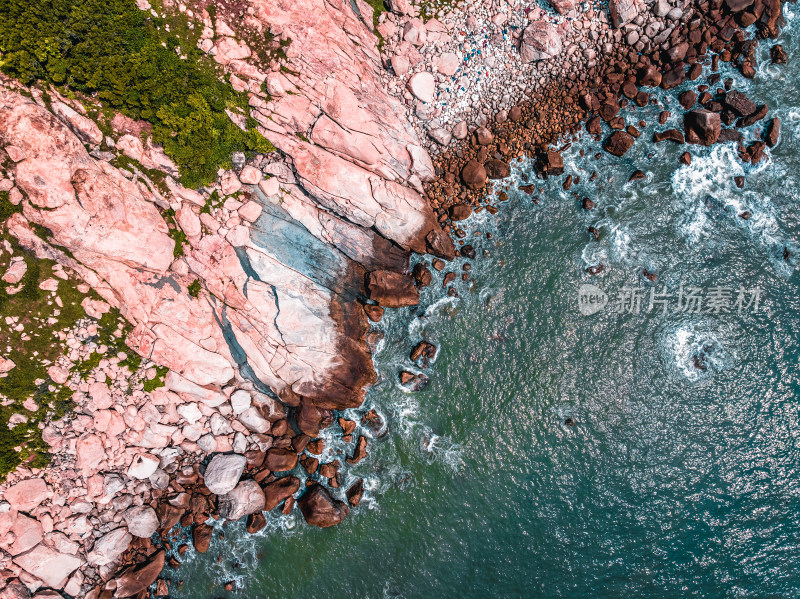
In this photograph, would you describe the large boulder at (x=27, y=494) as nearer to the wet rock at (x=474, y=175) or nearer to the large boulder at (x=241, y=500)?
the large boulder at (x=241, y=500)

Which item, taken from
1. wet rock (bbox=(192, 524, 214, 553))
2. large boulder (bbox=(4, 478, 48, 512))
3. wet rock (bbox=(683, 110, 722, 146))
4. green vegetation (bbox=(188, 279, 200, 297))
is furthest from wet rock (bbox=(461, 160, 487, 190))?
large boulder (bbox=(4, 478, 48, 512))

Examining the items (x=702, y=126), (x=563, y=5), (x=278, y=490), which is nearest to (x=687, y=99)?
(x=702, y=126)

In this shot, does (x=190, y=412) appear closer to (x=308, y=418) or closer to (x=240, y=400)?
(x=240, y=400)

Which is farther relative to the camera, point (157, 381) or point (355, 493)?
point (355, 493)

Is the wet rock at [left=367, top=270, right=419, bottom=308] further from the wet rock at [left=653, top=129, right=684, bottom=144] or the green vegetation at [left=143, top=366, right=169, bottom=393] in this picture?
the wet rock at [left=653, top=129, right=684, bottom=144]

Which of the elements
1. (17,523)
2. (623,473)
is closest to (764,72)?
(623,473)
